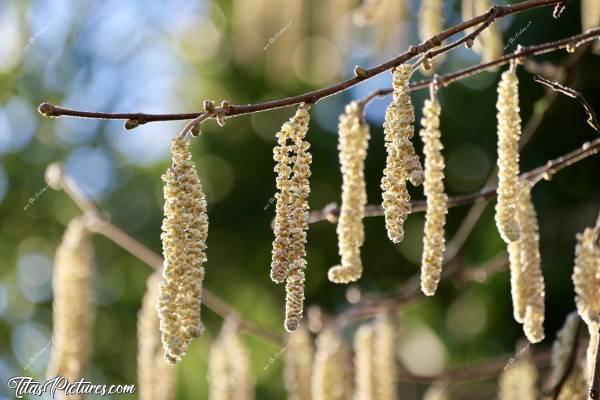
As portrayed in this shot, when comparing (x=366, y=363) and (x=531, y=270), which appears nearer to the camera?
(x=531, y=270)

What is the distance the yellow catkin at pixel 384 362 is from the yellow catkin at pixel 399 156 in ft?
2.02

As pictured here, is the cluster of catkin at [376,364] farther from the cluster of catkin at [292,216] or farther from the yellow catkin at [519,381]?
the cluster of catkin at [292,216]

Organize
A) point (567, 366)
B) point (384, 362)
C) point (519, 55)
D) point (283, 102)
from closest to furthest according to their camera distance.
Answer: point (283, 102) < point (519, 55) < point (567, 366) < point (384, 362)

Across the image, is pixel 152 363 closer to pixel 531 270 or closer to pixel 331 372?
pixel 331 372

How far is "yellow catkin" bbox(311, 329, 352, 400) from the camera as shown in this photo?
1.38 meters

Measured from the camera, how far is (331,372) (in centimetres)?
138

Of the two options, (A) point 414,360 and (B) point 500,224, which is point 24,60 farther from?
(B) point 500,224

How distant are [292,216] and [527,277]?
368 millimetres

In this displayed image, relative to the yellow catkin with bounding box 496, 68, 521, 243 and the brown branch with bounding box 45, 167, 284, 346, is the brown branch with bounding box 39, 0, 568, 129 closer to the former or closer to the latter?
the yellow catkin with bounding box 496, 68, 521, 243

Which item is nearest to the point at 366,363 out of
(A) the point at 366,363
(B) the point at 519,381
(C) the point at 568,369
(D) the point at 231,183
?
(A) the point at 366,363

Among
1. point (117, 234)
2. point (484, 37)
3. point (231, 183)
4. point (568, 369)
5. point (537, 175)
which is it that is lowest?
point (568, 369)

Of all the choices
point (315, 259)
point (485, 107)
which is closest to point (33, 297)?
point (315, 259)

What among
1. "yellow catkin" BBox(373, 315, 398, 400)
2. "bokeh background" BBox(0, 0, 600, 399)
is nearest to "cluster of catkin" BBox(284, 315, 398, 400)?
"yellow catkin" BBox(373, 315, 398, 400)

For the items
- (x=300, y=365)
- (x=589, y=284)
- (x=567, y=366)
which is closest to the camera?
(x=589, y=284)
